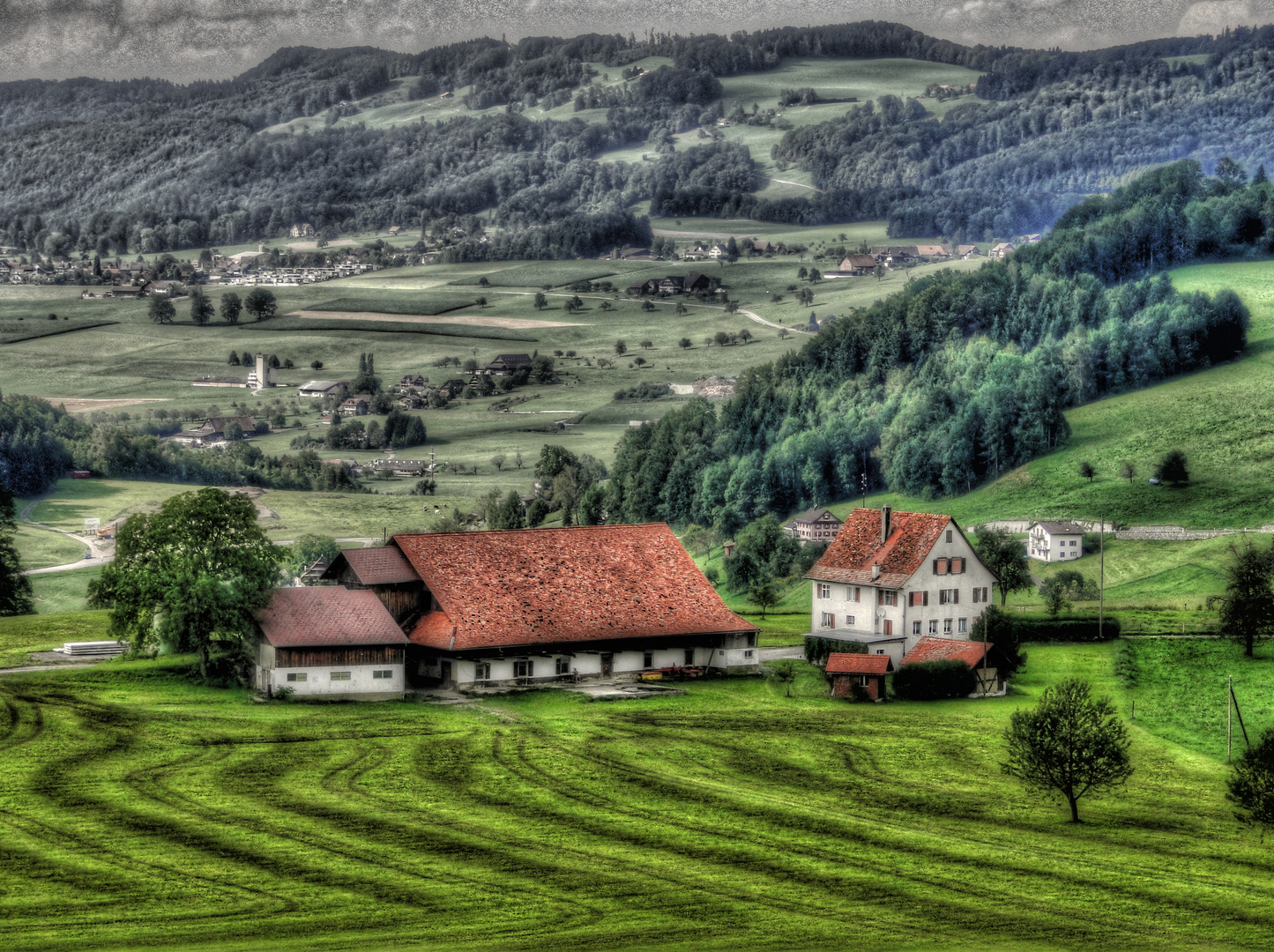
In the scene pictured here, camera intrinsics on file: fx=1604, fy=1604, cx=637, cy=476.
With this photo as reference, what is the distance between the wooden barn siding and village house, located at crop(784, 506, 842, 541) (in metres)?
64.9

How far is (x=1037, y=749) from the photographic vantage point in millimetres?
50500

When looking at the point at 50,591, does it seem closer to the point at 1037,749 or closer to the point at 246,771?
the point at 246,771

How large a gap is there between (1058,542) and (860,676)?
161 feet

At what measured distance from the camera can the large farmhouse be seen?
73.8 metres

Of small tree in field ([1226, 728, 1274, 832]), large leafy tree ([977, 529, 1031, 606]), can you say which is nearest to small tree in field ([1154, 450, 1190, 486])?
large leafy tree ([977, 529, 1031, 606])

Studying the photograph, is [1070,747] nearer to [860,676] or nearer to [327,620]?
[860,676]

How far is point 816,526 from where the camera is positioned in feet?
445

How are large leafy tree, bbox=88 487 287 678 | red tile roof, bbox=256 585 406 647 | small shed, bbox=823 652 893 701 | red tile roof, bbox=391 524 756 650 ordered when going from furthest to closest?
1. red tile roof, bbox=391 524 756 650
2. small shed, bbox=823 652 893 701
3. large leafy tree, bbox=88 487 287 678
4. red tile roof, bbox=256 585 406 647

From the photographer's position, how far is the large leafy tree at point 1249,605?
8050cm

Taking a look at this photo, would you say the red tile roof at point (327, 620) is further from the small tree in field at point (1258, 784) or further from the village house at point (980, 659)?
the small tree in field at point (1258, 784)

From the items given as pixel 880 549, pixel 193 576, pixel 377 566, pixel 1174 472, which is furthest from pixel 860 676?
pixel 1174 472

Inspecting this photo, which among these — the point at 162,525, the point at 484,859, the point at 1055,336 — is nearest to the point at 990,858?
the point at 484,859

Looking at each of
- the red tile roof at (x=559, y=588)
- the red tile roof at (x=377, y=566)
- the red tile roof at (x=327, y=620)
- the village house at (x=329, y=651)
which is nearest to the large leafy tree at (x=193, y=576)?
the red tile roof at (x=327, y=620)

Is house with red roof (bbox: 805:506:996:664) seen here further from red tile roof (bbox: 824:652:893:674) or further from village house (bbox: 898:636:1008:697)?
red tile roof (bbox: 824:652:893:674)
